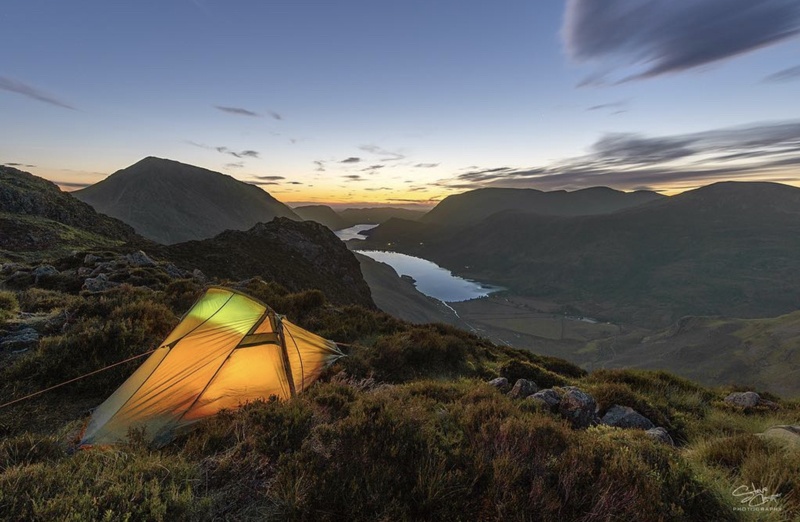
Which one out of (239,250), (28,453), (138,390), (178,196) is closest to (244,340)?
(138,390)

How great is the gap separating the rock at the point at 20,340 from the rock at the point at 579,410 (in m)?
13.3

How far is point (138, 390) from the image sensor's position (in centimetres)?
623

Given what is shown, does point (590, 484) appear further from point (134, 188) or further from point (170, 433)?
point (134, 188)

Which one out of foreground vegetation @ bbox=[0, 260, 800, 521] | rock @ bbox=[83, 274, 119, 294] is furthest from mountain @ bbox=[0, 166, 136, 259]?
foreground vegetation @ bbox=[0, 260, 800, 521]

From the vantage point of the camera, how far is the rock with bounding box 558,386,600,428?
746cm

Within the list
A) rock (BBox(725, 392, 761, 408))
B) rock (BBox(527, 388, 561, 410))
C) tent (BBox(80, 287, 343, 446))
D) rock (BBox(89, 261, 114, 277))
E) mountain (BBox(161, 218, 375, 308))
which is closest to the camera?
tent (BBox(80, 287, 343, 446))

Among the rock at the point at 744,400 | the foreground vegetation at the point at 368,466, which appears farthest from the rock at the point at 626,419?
the rock at the point at 744,400

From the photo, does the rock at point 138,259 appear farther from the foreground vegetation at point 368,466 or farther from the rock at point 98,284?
the foreground vegetation at point 368,466

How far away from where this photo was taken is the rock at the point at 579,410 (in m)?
7.46

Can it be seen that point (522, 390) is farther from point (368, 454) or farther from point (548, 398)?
point (368, 454)
